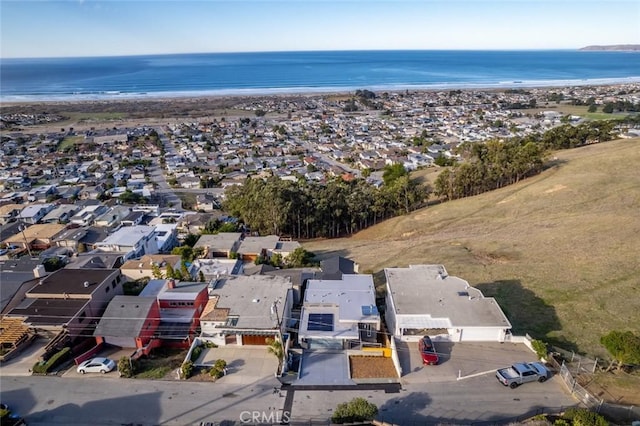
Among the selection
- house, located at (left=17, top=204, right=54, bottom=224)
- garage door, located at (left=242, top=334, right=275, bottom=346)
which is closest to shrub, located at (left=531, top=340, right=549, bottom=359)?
garage door, located at (left=242, top=334, right=275, bottom=346)

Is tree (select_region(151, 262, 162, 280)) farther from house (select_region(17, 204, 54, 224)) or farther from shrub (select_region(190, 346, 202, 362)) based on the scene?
house (select_region(17, 204, 54, 224))

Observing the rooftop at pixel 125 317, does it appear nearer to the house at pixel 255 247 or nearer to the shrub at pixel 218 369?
the shrub at pixel 218 369

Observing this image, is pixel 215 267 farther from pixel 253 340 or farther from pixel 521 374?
pixel 521 374

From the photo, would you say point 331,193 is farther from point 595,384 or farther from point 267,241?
point 595,384

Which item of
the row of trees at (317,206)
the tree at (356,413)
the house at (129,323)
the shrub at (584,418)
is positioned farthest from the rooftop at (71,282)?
the shrub at (584,418)

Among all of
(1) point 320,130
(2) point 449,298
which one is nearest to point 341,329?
(2) point 449,298

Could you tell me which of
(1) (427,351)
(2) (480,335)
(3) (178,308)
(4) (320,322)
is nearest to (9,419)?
(3) (178,308)
